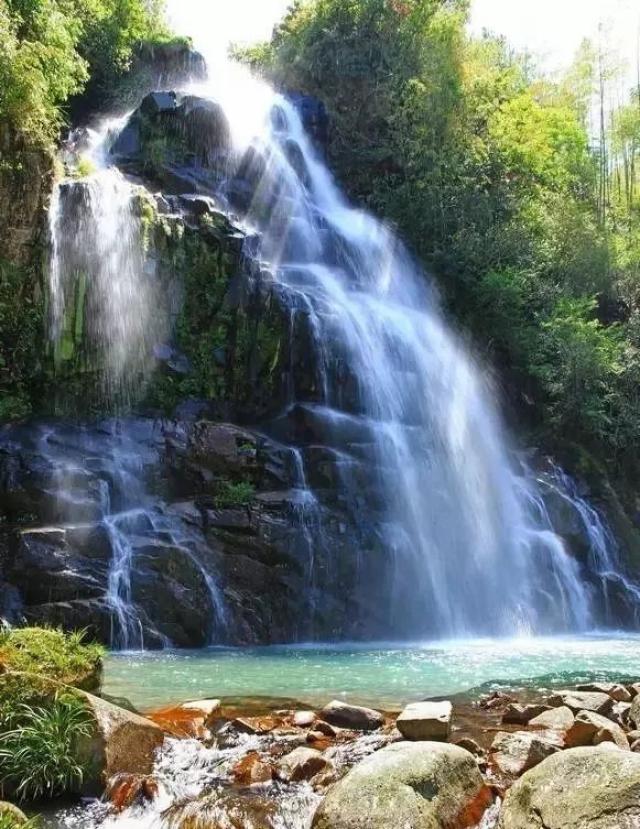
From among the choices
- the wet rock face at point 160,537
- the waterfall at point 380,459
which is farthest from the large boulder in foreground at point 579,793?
the waterfall at point 380,459

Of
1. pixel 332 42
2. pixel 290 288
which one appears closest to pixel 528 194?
pixel 332 42

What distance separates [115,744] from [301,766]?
5.29 feet

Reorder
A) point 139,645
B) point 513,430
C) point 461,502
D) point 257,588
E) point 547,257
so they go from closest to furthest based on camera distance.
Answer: point 139,645 < point 257,588 < point 461,502 < point 513,430 < point 547,257

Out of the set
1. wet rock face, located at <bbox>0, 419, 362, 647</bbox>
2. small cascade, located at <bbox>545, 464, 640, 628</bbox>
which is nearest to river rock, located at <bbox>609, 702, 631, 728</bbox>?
wet rock face, located at <bbox>0, 419, 362, 647</bbox>

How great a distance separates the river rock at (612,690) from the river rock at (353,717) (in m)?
3.19

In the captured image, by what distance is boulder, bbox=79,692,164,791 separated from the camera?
6.38 meters

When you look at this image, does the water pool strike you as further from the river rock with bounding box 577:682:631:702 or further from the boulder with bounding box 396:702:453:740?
the boulder with bounding box 396:702:453:740

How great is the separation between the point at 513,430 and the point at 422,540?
8.21m

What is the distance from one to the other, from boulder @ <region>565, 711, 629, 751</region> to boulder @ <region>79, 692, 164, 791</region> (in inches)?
154

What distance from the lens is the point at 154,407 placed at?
19312 mm

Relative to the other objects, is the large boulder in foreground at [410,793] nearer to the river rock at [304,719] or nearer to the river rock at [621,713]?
the river rock at [304,719]

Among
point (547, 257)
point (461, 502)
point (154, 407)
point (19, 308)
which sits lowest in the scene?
point (461, 502)

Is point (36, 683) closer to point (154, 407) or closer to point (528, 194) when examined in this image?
point (154, 407)

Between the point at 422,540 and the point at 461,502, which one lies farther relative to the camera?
the point at 461,502
